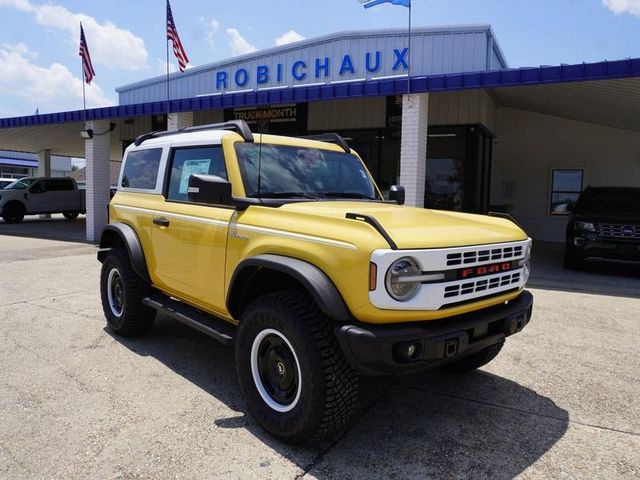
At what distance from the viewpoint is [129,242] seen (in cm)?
476

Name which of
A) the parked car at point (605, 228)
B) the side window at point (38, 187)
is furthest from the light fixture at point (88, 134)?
the parked car at point (605, 228)

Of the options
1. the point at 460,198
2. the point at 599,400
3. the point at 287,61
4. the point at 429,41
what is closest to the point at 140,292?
the point at 599,400

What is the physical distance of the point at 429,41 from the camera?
48.3 feet

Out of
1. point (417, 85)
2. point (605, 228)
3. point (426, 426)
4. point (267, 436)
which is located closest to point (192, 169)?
point (267, 436)

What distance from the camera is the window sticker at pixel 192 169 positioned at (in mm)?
4047

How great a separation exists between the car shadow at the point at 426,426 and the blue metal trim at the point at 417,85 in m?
6.27

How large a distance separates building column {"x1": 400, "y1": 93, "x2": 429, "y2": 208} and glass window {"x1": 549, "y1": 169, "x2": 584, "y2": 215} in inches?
308

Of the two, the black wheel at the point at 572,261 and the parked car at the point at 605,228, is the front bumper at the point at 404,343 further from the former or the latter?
the black wheel at the point at 572,261

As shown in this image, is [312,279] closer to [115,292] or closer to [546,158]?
[115,292]

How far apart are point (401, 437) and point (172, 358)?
233 cm

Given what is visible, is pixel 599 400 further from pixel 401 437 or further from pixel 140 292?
pixel 140 292

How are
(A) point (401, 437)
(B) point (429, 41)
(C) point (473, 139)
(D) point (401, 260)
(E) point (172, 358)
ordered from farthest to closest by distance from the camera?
(B) point (429, 41) < (C) point (473, 139) < (E) point (172, 358) < (A) point (401, 437) < (D) point (401, 260)

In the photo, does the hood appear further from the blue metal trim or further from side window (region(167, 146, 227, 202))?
the blue metal trim

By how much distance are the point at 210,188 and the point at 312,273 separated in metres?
0.96
